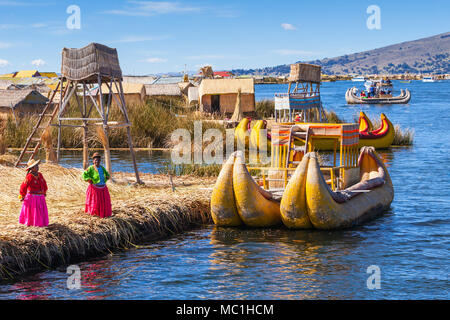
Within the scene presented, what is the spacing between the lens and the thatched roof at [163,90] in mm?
43625

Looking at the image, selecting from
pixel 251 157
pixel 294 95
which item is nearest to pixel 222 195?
pixel 251 157

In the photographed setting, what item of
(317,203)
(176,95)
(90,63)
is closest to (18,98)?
(176,95)

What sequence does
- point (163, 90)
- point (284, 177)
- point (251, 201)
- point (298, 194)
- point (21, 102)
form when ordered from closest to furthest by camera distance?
point (298, 194) < point (251, 201) < point (284, 177) < point (21, 102) < point (163, 90)

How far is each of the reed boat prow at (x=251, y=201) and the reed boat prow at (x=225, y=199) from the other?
0.32 ft

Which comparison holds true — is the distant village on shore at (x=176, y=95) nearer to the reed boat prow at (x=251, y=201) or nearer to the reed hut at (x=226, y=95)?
the reed hut at (x=226, y=95)

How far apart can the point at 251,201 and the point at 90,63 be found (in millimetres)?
5085

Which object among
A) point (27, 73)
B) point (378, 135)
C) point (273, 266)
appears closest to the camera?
point (273, 266)

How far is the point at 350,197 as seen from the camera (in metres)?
13.5

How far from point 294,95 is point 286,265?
18.9m

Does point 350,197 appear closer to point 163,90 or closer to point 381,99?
point 163,90

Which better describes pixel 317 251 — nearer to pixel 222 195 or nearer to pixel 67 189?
pixel 222 195

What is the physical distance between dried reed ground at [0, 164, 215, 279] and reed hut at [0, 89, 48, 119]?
18104 millimetres

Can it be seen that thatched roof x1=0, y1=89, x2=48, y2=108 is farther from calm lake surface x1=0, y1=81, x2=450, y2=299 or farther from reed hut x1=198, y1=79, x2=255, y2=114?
calm lake surface x1=0, y1=81, x2=450, y2=299

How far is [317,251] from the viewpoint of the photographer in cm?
1188
